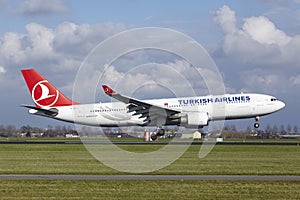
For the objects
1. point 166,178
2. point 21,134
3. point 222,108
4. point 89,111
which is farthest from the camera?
point 21,134

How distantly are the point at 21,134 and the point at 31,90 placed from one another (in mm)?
89264

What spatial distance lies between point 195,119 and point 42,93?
76.0 feet

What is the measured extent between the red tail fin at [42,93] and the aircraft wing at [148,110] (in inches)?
529

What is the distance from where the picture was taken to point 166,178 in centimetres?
2428

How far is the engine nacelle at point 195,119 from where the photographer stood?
5762cm

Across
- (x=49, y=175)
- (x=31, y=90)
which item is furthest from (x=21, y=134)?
(x=49, y=175)

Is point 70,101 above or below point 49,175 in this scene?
above

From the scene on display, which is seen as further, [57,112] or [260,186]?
[57,112]

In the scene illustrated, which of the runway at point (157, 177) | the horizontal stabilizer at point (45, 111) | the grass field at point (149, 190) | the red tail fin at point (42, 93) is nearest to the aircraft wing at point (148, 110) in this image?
the horizontal stabilizer at point (45, 111)

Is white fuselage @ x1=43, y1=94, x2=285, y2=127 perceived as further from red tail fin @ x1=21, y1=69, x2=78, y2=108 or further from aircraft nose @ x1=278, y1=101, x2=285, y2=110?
red tail fin @ x1=21, y1=69, x2=78, y2=108

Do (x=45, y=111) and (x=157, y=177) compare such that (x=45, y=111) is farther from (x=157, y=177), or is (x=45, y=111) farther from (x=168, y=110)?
(x=157, y=177)

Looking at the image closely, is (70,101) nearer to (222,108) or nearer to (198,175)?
(222,108)

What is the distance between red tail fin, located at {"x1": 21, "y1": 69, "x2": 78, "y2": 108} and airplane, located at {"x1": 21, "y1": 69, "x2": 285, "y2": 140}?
186cm

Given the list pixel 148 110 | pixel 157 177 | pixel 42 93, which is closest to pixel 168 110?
pixel 148 110
